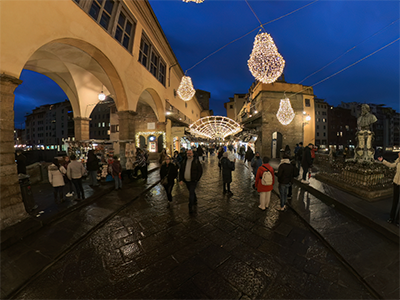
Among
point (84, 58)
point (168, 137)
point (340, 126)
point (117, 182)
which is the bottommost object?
point (117, 182)

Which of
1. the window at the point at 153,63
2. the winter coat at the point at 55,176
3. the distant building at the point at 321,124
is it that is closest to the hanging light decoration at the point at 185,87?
the window at the point at 153,63

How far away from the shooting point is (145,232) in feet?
11.9

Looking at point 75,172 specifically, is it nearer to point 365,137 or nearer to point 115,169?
point 115,169

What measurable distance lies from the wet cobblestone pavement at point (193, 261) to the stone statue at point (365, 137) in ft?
14.2

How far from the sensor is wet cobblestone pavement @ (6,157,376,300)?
217cm

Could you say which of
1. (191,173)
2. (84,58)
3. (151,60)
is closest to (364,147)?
(191,173)

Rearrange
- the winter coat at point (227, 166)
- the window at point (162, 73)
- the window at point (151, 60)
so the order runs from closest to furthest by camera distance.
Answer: the winter coat at point (227, 166) → the window at point (151, 60) → the window at point (162, 73)

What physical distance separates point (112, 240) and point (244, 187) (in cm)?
523

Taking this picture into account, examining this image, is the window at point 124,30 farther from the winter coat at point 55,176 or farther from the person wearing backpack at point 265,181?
the person wearing backpack at point 265,181

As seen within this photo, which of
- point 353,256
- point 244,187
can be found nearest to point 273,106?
point 244,187

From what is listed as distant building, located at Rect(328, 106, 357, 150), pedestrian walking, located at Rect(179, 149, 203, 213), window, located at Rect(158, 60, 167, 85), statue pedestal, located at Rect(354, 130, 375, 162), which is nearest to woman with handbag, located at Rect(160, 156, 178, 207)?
pedestrian walking, located at Rect(179, 149, 203, 213)

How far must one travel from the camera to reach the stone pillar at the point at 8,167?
11.7ft

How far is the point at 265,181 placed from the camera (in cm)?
445

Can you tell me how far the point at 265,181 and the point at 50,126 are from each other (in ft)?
232
